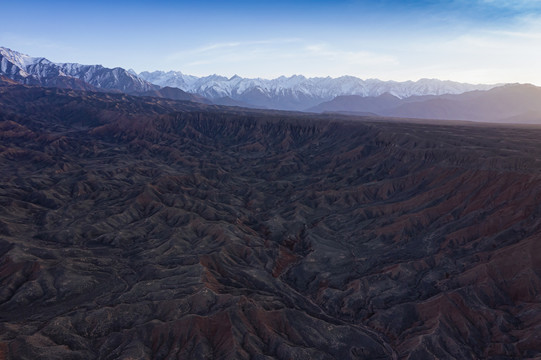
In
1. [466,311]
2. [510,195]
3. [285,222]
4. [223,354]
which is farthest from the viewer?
[285,222]

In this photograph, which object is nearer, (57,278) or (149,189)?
(57,278)

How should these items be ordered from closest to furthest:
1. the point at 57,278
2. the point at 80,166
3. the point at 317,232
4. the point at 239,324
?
1. the point at 239,324
2. the point at 57,278
3. the point at 317,232
4. the point at 80,166

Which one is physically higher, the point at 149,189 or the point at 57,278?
the point at 149,189

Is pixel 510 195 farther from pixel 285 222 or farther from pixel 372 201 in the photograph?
pixel 285 222

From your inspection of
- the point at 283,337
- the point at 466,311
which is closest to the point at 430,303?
the point at 466,311

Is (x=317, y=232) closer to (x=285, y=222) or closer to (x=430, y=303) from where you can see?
(x=285, y=222)

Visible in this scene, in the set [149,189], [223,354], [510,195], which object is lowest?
[223,354]

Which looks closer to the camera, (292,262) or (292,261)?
(292,262)
